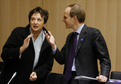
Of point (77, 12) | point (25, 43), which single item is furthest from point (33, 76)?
point (77, 12)

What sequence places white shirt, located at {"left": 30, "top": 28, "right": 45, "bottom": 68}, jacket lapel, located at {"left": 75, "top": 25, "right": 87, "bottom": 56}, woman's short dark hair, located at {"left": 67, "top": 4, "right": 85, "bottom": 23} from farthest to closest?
white shirt, located at {"left": 30, "top": 28, "right": 45, "bottom": 68} < woman's short dark hair, located at {"left": 67, "top": 4, "right": 85, "bottom": 23} < jacket lapel, located at {"left": 75, "top": 25, "right": 87, "bottom": 56}

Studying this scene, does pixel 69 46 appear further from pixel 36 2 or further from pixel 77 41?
pixel 36 2

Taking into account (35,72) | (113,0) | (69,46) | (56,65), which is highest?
(113,0)

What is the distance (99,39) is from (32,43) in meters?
0.82

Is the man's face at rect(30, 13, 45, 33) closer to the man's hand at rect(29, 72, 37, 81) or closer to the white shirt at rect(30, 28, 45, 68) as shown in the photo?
the white shirt at rect(30, 28, 45, 68)

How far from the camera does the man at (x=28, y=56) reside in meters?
2.27

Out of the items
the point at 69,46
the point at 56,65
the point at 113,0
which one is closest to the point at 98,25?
the point at 113,0

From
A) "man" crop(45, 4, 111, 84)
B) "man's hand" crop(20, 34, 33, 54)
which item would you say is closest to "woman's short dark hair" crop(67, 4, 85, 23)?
"man" crop(45, 4, 111, 84)

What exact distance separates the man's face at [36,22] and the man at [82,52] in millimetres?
247

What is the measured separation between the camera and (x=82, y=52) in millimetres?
2158

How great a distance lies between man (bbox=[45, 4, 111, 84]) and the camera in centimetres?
207

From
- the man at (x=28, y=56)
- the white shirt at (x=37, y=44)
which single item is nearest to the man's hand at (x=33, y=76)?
the man at (x=28, y=56)

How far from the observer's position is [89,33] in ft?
7.17

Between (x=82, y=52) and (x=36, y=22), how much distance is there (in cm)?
69
